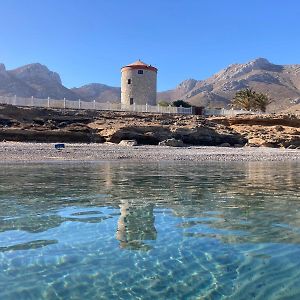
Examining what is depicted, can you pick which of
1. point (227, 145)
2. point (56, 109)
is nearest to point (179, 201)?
point (227, 145)

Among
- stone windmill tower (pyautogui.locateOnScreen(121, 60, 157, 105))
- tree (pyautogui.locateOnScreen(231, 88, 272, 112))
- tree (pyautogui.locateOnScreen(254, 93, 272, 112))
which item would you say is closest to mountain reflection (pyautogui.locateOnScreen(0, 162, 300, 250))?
stone windmill tower (pyautogui.locateOnScreen(121, 60, 157, 105))

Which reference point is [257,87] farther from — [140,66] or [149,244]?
[149,244]

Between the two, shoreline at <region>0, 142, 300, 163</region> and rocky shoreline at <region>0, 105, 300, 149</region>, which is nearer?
shoreline at <region>0, 142, 300, 163</region>

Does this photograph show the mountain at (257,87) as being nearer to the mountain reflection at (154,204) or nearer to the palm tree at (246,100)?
the palm tree at (246,100)

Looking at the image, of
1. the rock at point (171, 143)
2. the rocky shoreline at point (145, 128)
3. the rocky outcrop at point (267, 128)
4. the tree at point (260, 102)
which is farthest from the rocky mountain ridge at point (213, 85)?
the rock at point (171, 143)

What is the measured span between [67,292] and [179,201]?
5.80 meters

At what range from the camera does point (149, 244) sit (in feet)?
19.3

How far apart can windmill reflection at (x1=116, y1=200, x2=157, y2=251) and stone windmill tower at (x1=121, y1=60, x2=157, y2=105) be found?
47.4m

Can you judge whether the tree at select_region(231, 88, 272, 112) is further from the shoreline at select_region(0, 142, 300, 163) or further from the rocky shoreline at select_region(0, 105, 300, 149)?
the shoreline at select_region(0, 142, 300, 163)

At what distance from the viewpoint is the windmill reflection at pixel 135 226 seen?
5938 mm

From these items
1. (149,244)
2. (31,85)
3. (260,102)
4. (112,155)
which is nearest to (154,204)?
(149,244)

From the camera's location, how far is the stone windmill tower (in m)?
55.9

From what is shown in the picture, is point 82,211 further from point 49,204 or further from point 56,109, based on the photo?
point 56,109

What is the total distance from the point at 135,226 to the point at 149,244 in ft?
4.08
